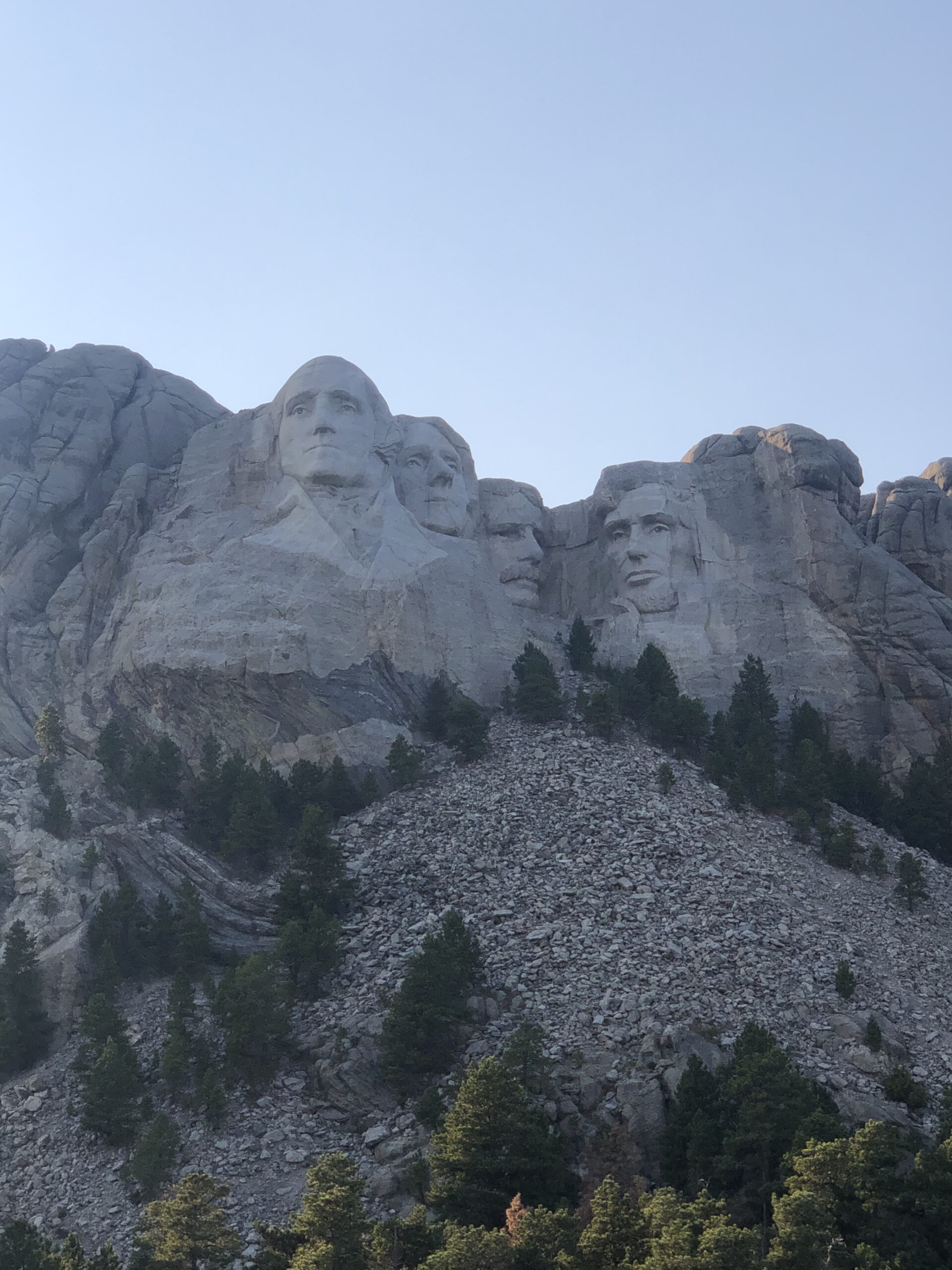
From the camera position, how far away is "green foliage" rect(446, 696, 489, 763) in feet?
156

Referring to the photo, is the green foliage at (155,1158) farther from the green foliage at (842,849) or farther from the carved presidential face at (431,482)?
the carved presidential face at (431,482)

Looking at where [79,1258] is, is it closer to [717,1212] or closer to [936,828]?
[717,1212]

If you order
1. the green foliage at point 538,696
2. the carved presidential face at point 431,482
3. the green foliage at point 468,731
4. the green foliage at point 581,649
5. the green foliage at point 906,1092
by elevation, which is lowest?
the green foliage at point 906,1092

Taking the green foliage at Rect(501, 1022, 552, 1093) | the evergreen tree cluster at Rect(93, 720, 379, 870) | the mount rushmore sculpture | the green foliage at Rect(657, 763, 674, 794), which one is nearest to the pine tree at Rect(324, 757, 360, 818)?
the evergreen tree cluster at Rect(93, 720, 379, 870)

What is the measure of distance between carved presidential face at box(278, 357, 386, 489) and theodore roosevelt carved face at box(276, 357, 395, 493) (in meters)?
0.02

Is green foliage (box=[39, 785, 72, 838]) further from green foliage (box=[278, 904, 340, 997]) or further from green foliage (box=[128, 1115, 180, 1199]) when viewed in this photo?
green foliage (box=[128, 1115, 180, 1199])

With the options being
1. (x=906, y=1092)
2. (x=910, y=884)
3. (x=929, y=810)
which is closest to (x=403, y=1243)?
(x=906, y=1092)

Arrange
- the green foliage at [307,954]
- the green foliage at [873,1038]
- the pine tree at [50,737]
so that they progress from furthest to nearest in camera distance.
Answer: the pine tree at [50,737] → the green foliage at [307,954] → the green foliage at [873,1038]

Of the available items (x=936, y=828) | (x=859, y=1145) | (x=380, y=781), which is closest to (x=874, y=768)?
(x=936, y=828)

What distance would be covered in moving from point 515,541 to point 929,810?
1887cm

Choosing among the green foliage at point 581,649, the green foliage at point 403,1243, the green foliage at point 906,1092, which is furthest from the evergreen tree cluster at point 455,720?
the green foliage at point 403,1243

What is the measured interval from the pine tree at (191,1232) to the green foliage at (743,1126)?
27.6ft

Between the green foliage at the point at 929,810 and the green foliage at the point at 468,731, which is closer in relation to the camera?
the green foliage at the point at 929,810

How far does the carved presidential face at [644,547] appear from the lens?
56125 millimetres
